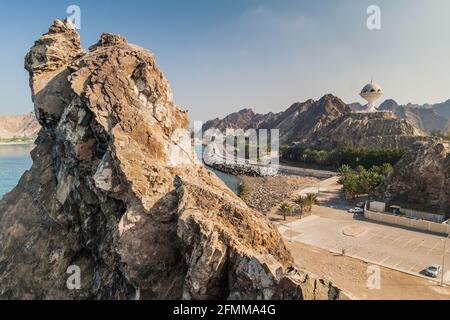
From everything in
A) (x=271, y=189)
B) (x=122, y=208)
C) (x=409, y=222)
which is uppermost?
(x=122, y=208)

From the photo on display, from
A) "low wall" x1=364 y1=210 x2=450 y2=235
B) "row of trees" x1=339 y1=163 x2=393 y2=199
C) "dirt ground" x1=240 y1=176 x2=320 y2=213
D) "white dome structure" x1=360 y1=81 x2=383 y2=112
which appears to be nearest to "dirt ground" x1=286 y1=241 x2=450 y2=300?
"low wall" x1=364 y1=210 x2=450 y2=235

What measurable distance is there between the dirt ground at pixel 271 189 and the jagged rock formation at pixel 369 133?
32.4 metres

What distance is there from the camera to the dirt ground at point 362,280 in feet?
76.7

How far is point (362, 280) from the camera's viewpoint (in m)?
25.7

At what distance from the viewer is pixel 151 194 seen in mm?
15289

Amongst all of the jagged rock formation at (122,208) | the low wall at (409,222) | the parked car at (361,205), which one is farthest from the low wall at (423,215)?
the jagged rock formation at (122,208)

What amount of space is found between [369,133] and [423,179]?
199 ft

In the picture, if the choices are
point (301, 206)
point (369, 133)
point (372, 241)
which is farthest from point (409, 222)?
point (369, 133)

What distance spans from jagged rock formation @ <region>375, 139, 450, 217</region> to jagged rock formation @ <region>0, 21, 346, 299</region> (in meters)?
38.0

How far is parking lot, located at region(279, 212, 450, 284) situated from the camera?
2951 centimetres

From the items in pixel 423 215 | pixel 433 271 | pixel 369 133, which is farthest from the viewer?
pixel 369 133

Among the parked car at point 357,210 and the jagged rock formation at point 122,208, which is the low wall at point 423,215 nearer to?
the parked car at point 357,210

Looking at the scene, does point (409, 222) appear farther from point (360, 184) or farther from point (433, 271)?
point (433, 271)
